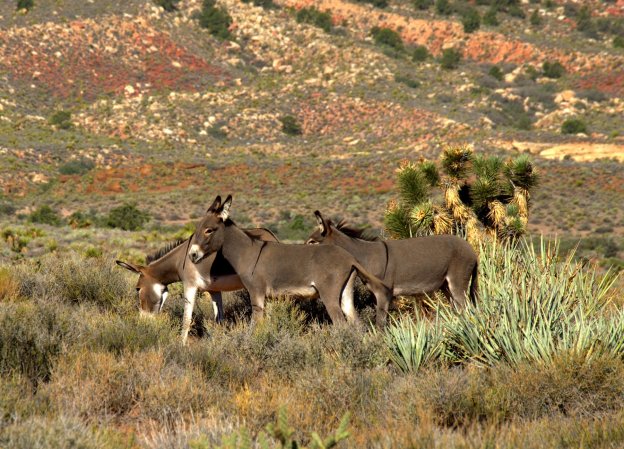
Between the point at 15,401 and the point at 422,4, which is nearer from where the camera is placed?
the point at 15,401

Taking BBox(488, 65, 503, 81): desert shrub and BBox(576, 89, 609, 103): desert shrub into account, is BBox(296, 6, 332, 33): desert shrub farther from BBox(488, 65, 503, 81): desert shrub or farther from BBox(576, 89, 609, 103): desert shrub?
BBox(576, 89, 609, 103): desert shrub

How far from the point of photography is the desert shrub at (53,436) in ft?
18.7

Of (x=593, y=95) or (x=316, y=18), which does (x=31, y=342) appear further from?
(x=316, y=18)

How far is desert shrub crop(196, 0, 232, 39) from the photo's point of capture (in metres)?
84.7

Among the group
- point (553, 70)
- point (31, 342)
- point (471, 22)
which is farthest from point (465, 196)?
point (471, 22)

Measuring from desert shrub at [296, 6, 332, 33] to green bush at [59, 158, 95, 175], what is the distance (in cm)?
3553

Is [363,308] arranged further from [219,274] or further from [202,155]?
[202,155]

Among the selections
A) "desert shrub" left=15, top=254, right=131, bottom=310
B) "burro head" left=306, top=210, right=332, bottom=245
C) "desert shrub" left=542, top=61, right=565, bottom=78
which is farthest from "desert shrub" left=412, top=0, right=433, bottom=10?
"burro head" left=306, top=210, right=332, bottom=245

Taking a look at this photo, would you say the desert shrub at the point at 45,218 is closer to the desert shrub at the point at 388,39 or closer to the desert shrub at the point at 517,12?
the desert shrub at the point at 388,39

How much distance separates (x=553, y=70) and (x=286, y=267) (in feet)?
257

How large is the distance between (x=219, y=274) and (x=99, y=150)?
52872mm

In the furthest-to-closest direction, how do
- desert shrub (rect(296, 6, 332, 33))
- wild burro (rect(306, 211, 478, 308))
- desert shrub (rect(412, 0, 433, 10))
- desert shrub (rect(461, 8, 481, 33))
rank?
1. desert shrub (rect(412, 0, 433, 10))
2. desert shrub (rect(461, 8, 481, 33))
3. desert shrub (rect(296, 6, 332, 33))
4. wild burro (rect(306, 211, 478, 308))

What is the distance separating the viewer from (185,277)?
38.7 ft

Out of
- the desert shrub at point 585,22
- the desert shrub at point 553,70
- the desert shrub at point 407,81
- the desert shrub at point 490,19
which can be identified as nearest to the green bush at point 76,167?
the desert shrub at point 407,81
